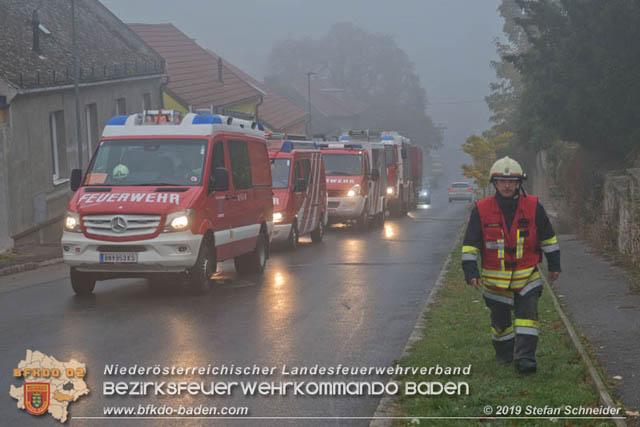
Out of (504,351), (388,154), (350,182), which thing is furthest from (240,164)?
(388,154)

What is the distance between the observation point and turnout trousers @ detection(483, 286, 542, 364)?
24.3 ft

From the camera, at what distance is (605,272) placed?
1460 centimetres

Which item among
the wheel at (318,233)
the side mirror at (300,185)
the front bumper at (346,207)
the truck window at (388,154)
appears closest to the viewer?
the side mirror at (300,185)

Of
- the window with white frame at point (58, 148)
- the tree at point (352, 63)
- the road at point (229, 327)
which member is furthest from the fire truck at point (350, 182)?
the tree at point (352, 63)

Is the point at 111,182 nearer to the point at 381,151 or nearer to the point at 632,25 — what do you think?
the point at 632,25


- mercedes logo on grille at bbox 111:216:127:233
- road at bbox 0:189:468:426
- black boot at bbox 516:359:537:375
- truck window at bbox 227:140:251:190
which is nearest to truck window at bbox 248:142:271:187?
truck window at bbox 227:140:251:190

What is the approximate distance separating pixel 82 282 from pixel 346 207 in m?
15.1

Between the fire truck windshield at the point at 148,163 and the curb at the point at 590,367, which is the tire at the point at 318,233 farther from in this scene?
the curb at the point at 590,367

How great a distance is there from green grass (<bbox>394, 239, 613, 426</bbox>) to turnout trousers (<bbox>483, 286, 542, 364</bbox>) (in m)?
0.15

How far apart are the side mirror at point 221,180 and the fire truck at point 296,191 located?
21.8ft

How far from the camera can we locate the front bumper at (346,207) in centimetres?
2734

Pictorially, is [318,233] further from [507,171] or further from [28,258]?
[507,171]

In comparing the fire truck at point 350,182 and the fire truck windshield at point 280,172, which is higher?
the fire truck windshield at point 280,172

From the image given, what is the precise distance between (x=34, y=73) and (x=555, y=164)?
2236 centimetres
